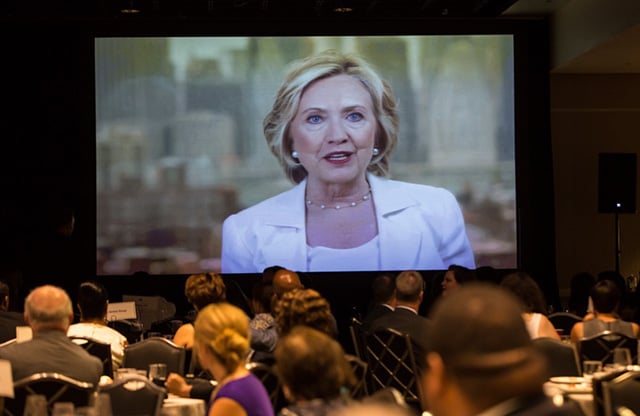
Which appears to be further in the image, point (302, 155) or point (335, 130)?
point (302, 155)

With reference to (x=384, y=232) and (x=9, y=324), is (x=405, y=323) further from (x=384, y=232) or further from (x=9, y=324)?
(x=384, y=232)

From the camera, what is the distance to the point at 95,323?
6223 millimetres

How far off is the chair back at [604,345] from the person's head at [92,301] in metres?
2.73

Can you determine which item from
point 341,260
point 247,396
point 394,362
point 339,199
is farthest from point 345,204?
point 247,396

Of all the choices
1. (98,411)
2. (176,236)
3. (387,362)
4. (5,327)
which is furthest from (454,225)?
(98,411)

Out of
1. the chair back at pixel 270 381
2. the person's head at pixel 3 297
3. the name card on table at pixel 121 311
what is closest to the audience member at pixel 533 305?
the chair back at pixel 270 381

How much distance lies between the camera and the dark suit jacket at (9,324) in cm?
692

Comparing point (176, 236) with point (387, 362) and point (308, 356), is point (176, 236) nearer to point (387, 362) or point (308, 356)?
point (387, 362)

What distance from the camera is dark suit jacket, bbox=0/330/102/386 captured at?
4.58 meters

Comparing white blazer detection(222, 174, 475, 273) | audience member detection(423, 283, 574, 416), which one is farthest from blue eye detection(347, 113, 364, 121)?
audience member detection(423, 283, 574, 416)

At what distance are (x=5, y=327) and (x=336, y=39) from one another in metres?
6.18

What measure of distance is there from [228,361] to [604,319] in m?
3.63

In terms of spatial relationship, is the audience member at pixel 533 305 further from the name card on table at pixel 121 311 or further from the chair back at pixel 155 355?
the name card on table at pixel 121 311

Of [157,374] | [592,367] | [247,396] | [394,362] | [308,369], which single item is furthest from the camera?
[394,362]
